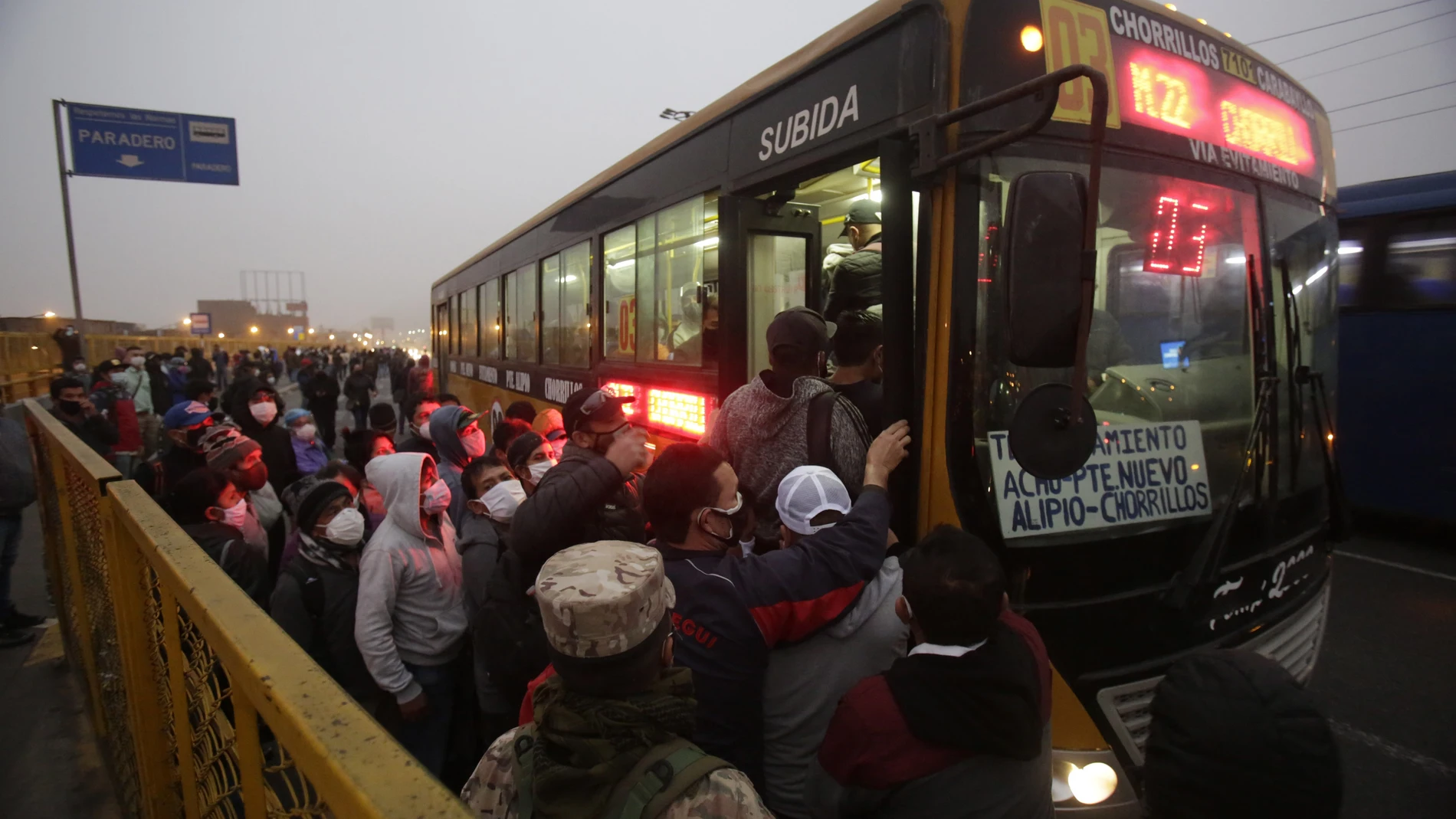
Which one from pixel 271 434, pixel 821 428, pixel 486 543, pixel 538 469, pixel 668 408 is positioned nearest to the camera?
pixel 821 428

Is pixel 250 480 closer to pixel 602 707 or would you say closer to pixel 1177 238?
pixel 602 707

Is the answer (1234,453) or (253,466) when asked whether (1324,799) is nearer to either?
(1234,453)

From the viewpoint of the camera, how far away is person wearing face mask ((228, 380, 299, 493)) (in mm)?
5730

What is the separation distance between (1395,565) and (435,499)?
8298 mm

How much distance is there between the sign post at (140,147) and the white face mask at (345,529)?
1263cm

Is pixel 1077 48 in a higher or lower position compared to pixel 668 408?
higher

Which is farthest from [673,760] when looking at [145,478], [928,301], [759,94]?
[145,478]

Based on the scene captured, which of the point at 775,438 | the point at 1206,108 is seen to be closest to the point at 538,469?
the point at 775,438

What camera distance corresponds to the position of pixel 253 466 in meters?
4.12

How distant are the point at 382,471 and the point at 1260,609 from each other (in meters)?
3.31

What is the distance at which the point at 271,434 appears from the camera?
5859mm

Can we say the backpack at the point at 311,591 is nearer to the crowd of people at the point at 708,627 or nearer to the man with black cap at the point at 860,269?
the crowd of people at the point at 708,627

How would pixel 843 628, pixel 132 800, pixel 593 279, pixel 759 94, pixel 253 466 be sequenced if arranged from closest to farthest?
pixel 843 628 → pixel 132 800 → pixel 759 94 → pixel 253 466 → pixel 593 279

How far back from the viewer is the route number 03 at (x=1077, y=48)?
2.22 m
